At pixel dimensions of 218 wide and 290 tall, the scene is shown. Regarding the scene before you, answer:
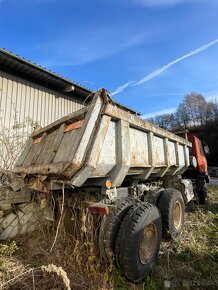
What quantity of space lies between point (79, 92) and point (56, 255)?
8250 millimetres

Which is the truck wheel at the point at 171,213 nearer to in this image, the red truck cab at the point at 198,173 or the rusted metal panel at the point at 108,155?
the rusted metal panel at the point at 108,155

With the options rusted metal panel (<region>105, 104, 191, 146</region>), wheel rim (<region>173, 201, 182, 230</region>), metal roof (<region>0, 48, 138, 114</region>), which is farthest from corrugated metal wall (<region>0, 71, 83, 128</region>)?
wheel rim (<region>173, 201, 182, 230</region>)

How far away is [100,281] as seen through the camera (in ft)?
9.43

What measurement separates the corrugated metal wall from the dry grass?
190 inches

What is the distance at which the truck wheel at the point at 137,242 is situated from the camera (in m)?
3.04

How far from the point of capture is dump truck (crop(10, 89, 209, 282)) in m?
3.02

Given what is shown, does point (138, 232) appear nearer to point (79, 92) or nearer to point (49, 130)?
point (49, 130)

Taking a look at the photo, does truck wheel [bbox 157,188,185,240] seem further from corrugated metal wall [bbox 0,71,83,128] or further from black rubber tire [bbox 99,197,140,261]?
corrugated metal wall [bbox 0,71,83,128]

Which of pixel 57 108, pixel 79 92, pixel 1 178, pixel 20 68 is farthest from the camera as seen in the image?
pixel 79 92

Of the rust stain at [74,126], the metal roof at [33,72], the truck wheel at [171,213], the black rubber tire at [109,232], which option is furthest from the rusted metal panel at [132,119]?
the metal roof at [33,72]

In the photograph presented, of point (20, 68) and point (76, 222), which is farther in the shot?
point (20, 68)

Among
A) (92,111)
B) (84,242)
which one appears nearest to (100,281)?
(84,242)

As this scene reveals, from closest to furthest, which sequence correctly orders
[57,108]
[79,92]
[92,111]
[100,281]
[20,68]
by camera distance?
[100,281] < [92,111] < [20,68] < [57,108] < [79,92]

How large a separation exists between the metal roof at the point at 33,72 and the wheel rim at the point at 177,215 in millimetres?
3594
